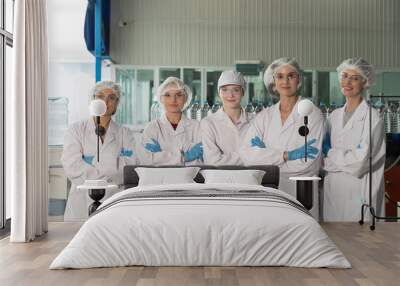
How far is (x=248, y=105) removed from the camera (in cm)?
777

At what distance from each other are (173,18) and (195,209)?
3514 mm

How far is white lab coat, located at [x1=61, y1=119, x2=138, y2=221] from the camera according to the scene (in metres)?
7.70

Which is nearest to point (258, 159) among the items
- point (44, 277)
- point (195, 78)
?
point (195, 78)

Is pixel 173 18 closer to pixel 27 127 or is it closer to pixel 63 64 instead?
pixel 63 64

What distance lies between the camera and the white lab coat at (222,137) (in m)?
7.65

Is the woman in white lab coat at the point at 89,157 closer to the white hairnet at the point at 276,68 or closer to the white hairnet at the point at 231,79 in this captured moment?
the white hairnet at the point at 231,79

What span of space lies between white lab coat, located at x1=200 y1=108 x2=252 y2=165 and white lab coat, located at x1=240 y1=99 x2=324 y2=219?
0.30 ft

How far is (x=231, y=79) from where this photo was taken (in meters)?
Result: 7.82

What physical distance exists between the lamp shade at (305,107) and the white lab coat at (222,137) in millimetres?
609

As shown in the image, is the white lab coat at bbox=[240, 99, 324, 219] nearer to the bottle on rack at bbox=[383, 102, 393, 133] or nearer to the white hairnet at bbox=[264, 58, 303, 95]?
the white hairnet at bbox=[264, 58, 303, 95]

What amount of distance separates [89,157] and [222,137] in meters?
1.63

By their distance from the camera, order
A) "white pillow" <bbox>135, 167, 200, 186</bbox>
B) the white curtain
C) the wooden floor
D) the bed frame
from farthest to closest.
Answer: the bed frame, "white pillow" <bbox>135, 167, 200, 186</bbox>, the white curtain, the wooden floor

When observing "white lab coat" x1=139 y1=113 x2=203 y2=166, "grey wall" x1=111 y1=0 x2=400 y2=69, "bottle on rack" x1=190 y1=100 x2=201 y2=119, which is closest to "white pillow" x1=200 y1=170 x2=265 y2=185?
"white lab coat" x1=139 y1=113 x2=203 y2=166

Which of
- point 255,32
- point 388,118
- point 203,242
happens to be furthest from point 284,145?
point 203,242
